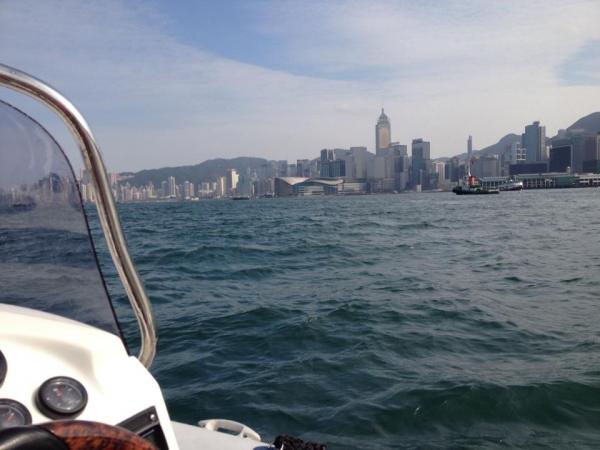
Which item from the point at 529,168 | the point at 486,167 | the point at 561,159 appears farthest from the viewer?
the point at 486,167

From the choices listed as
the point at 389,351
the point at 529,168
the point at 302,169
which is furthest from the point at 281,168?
the point at 389,351

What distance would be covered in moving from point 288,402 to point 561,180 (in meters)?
107

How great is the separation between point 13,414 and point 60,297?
1.59 feet

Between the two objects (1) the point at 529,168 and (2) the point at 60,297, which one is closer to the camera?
(2) the point at 60,297

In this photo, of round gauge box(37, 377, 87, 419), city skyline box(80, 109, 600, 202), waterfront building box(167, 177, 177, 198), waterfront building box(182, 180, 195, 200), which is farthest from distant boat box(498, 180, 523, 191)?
round gauge box(37, 377, 87, 419)

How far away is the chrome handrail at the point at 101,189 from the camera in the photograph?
1.27 m

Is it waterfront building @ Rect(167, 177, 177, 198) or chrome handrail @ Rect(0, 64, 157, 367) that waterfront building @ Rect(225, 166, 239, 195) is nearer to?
waterfront building @ Rect(167, 177, 177, 198)

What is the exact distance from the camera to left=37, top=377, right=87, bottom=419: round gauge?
4.00 ft

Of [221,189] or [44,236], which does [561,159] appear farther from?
[44,236]

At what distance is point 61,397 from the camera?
1.26m

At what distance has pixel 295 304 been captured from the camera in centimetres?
716

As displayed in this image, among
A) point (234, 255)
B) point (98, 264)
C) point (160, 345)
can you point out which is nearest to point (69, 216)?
point (98, 264)

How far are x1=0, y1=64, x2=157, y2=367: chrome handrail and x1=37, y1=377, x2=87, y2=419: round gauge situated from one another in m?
0.30

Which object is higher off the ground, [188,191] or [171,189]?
[171,189]
